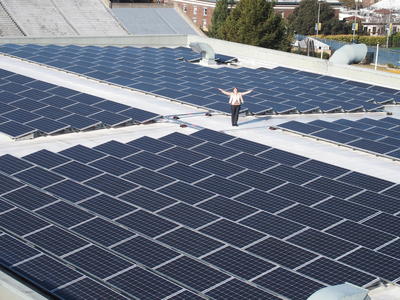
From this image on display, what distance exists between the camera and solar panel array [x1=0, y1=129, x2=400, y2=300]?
18.4 meters

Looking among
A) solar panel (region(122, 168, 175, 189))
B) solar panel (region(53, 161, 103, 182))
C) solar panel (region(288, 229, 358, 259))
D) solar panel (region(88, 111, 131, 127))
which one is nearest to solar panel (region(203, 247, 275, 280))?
solar panel (region(288, 229, 358, 259))

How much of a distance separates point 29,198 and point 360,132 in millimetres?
15932

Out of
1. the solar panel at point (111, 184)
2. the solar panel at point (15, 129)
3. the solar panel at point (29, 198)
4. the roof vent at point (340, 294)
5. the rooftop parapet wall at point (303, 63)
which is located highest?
the roof vent at point (340, 294)

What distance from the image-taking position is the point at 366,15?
17200 cm

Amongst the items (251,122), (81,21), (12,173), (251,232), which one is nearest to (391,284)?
(251,232)

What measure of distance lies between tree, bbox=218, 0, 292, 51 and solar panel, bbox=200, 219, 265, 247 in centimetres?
6865

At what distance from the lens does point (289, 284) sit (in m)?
18.2

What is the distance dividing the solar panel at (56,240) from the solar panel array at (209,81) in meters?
16.2

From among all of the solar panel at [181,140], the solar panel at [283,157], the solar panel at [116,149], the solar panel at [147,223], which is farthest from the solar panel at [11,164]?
the solar panel at [283,157]

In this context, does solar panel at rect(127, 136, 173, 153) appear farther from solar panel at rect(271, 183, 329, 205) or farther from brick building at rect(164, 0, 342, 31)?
brick building at rect(164, 0, 342, 31)

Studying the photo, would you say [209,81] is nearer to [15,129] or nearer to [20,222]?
[15,129]

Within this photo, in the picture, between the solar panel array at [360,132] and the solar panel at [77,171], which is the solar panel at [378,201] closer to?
the solar panel array at [360,132]

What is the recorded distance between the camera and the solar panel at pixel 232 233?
20.6m

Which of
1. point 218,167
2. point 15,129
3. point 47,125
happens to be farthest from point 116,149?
point 15,129
